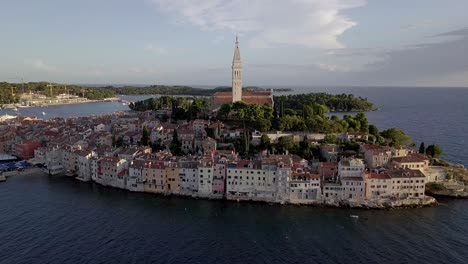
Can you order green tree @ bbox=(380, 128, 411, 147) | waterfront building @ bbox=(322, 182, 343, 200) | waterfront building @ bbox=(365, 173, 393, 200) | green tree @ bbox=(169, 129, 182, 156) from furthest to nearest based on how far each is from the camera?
1. green tree @ bbox=(380, 128, 411, 147)
2. green tree @ bbox=(169, 129, 182, 156)
3. waterfront building @ bbox=(365, 173, 393, 200)
4. waterfront building @ bbox=(322, 182, 343, 200)

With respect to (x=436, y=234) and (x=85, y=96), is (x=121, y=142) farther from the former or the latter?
(x=85, y=96)

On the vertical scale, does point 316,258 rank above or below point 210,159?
below

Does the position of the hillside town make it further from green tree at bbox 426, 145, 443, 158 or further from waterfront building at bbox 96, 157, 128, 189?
green tree at bbox 426, 145, 443, 158

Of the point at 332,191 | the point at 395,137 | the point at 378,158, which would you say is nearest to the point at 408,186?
the point at 378,158

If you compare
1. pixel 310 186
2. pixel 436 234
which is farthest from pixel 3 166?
pixel 436 234

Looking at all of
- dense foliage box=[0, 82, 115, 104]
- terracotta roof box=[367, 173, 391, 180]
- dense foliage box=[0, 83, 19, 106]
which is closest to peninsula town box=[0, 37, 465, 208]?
terracotta roof box=[367, 173, 391, 180]

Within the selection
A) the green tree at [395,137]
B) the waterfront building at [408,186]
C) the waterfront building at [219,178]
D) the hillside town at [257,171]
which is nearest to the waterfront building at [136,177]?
the hillside town at [257,171]
